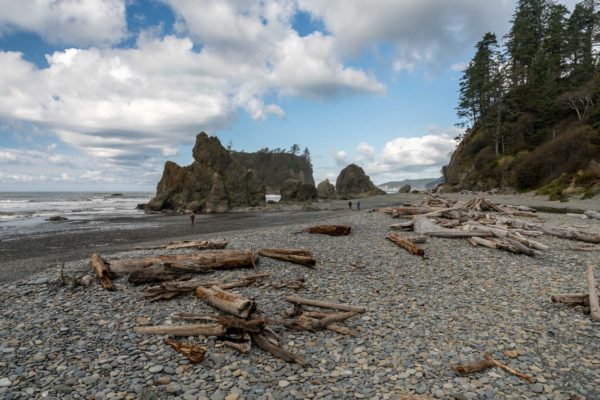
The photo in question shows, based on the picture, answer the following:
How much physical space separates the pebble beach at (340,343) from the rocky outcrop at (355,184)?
81469mm

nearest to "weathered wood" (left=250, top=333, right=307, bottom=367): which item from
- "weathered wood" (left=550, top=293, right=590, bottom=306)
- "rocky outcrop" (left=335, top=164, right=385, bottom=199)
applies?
"weathered wood" (left=550, top=293, right=590, bottom=306)

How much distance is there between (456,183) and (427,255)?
56511 millimetres

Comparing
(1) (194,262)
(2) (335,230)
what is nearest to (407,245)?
(2) (335,230)

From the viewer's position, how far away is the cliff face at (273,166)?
173500mm

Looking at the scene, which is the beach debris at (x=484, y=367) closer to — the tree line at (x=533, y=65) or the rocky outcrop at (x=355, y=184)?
the tree line at (x=533, y=65)

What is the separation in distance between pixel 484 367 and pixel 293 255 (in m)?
7.17

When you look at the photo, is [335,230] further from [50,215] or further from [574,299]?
[50,215]

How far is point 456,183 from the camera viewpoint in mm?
64062

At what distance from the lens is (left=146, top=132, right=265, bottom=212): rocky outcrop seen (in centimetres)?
5952

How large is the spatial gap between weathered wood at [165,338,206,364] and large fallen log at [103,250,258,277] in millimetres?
4149

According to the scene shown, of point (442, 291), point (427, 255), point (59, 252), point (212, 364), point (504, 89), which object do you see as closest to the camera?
point (212, 364)

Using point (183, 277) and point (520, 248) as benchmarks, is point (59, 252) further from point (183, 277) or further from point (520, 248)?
point (520, 248)

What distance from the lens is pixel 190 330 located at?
6938 mm

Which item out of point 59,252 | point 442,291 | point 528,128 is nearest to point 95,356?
point 442,291
